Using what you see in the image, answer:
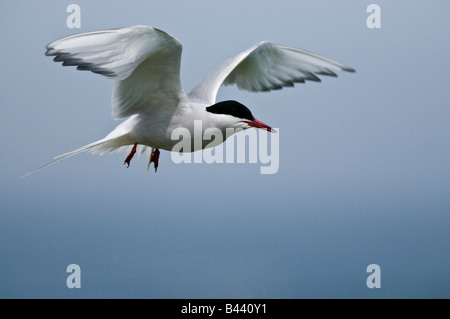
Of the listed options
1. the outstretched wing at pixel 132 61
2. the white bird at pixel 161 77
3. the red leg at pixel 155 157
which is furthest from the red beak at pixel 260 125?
the red leg at pixel 155 157

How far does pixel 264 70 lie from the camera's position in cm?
450

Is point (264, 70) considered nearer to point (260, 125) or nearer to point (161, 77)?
point (260, 125)

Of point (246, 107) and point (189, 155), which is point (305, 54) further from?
point (189, 155)

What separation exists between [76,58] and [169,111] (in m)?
0.83

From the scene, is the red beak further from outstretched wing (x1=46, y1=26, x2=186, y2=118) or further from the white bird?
outstretched wing (x1=46, y1=26, x2=186, y2=118)

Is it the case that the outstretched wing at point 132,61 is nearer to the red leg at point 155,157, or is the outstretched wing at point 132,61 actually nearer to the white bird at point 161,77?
the white bird at point 161,77

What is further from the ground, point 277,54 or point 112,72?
point 277,54

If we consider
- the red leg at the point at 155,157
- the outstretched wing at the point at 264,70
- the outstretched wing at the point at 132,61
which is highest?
the outstretched wing at the point at 264,70

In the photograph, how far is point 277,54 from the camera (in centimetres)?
442

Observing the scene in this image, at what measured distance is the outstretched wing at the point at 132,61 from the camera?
2.97 meters

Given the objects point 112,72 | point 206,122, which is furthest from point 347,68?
point 112,72

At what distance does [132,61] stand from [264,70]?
156 cm

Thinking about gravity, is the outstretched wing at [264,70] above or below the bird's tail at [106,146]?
above

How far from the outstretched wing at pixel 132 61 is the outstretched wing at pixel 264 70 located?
511mm
